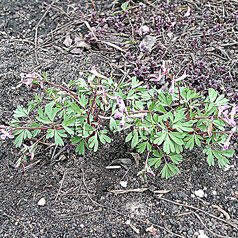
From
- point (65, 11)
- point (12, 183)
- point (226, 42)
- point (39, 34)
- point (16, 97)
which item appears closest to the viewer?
point (12, 183)

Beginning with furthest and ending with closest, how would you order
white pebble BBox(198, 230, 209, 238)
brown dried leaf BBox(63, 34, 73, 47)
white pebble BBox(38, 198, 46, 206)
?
brown dried leaf BBox(63, 34, 73, 47)
white pebble BBox(38, 198, 46, 206)
white pebble BBox(198, 230, 209, 238)

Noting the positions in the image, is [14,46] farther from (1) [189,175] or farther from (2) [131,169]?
(1) [189,175]

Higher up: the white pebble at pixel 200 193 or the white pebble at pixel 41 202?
the white pebble at pixel 41 202

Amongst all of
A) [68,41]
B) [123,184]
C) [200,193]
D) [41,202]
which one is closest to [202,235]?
[200,193]

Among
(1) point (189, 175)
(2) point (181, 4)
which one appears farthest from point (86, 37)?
(1) point (189, 175)

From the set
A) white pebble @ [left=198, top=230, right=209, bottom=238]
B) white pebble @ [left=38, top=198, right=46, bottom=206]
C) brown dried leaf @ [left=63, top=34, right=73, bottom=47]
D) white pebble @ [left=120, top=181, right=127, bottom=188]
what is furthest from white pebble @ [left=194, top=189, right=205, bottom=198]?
brown dried leaf @ [left=63, top=34, right=73, bottom=47]

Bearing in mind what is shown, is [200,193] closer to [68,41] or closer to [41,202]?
[41,202]

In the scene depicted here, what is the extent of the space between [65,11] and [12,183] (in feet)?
7.45

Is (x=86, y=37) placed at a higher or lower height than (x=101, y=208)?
higher

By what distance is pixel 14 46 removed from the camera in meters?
3.13

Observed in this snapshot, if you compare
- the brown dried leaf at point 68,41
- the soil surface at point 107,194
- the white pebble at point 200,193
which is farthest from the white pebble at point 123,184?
the brown dried leaf at point 68,41

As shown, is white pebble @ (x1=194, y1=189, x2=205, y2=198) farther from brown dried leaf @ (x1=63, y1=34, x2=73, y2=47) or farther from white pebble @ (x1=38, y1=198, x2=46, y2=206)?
brown dried leaf @ (x1=63, y1=34, x2=73, y2=47)

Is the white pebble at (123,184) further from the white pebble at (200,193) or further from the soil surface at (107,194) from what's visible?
the white pebble at (200,193)

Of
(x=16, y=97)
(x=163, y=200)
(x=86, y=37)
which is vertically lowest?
(x=163, y=200)
